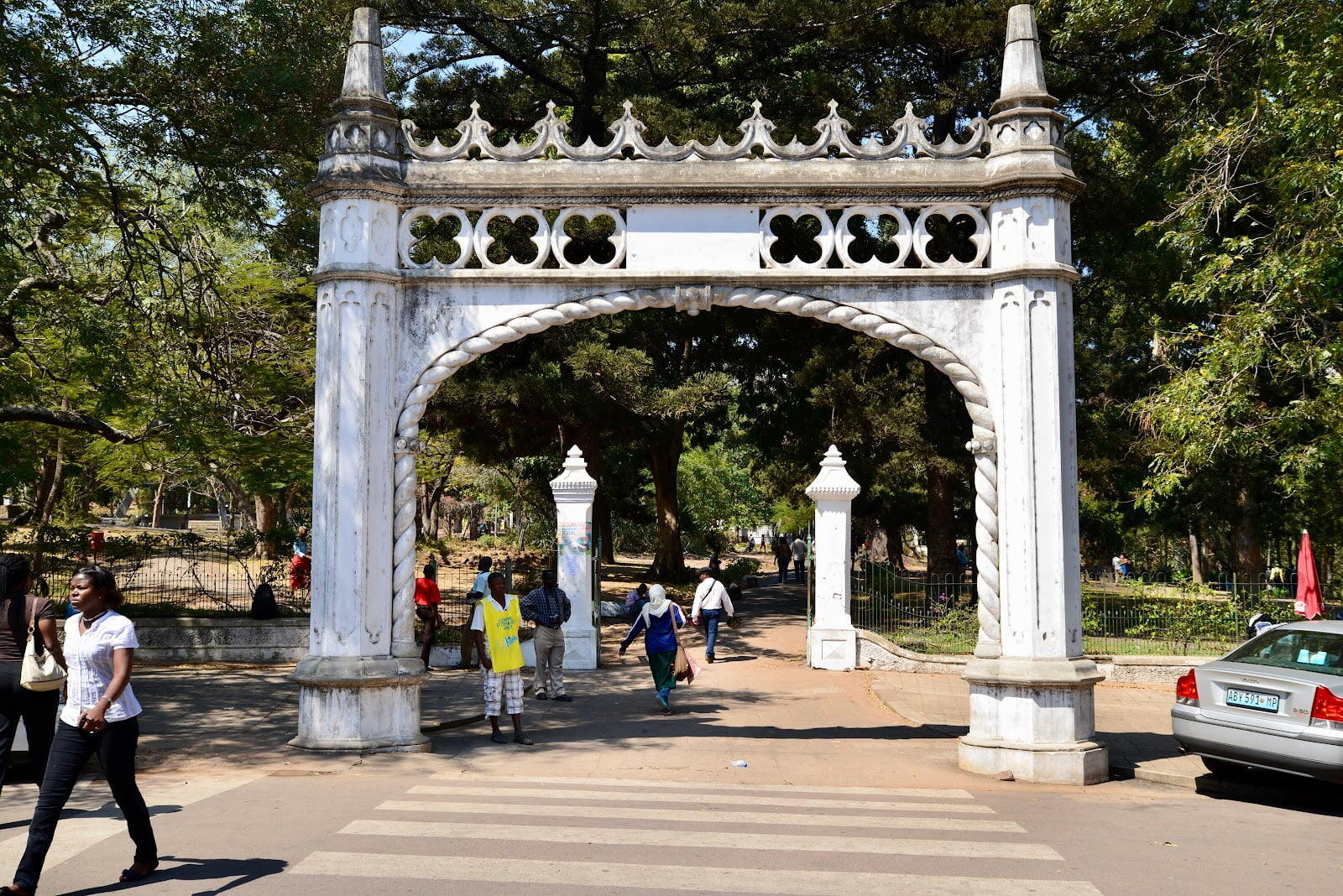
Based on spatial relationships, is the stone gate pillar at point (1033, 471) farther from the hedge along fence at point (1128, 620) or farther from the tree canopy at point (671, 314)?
the hedge along fence at point (1128, 620)

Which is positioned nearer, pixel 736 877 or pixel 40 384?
pixel 736 877

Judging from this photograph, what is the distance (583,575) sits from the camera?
54.5 feet

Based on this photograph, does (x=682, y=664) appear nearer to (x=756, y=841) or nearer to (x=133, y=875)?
(x=756, y=841)

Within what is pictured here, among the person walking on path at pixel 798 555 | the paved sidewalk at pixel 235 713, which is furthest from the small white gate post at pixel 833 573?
the person walking on path at pixel 798 555

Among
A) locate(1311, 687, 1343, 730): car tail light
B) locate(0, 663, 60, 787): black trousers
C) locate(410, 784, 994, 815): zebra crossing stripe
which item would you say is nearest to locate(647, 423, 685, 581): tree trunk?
locate(410, 784, 994, 815): zebra crossing stripe

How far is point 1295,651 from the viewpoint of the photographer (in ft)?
30.0

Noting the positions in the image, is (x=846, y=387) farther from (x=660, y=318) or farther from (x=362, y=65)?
(x=362, y=65)

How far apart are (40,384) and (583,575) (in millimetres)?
8329

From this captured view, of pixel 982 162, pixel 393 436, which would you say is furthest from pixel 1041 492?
pixel 393 436

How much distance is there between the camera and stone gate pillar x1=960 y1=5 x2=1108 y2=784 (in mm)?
9078

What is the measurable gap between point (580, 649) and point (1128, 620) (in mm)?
8078

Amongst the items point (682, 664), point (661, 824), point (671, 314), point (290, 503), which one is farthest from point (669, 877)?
point (290, 503)

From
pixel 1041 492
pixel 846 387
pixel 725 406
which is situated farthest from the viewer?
pixel 725 406

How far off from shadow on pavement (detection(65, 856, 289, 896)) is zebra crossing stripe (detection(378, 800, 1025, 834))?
1.40m
